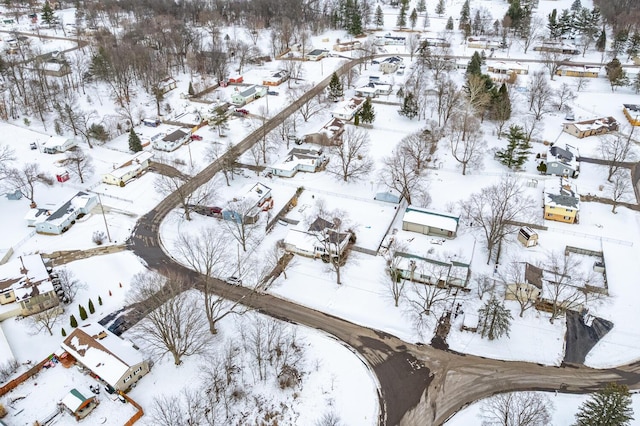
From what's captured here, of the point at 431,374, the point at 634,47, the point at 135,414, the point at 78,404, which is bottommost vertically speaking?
the point at 135,414

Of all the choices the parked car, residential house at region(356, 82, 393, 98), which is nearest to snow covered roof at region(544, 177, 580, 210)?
the parked car

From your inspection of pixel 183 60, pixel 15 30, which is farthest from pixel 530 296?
pixel 15 30

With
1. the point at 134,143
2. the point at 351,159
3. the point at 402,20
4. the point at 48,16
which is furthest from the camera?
the point at 402,20

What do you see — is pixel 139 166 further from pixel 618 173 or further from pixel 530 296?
pixel 618 173

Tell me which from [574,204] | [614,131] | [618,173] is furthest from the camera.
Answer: [614,131]

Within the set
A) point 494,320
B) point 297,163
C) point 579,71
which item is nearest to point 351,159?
point 297,163

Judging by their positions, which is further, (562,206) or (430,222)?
(562,206)

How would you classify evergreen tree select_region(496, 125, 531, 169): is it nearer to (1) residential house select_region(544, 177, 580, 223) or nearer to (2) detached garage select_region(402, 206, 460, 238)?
(1) residential house select_region(544, 177, 580, 223)

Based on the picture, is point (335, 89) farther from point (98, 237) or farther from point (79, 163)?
point (98, 237)
